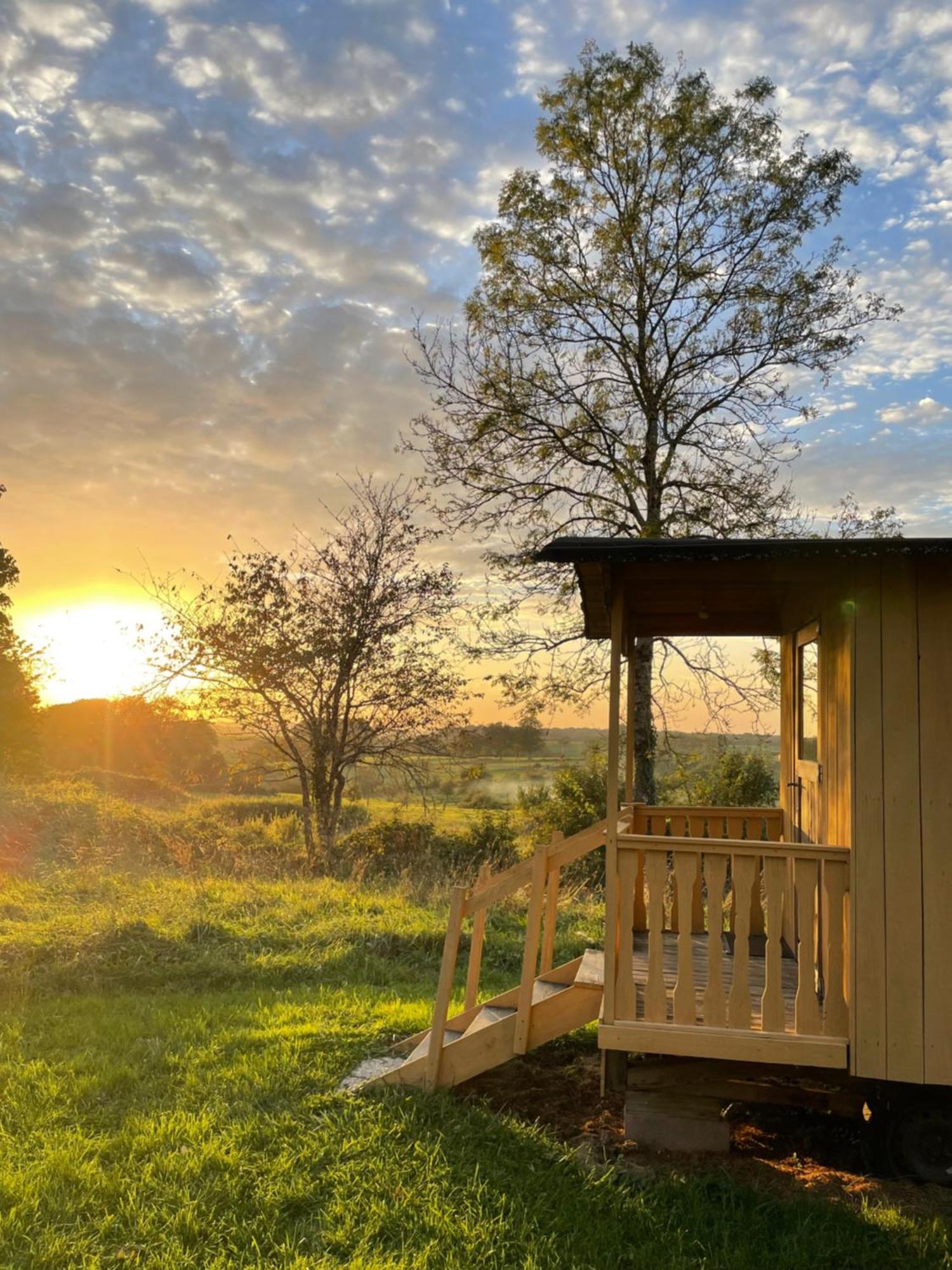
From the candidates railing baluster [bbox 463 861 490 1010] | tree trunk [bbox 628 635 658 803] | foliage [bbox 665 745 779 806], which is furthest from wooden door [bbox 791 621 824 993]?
foliage [bbox 665 745 779 806]

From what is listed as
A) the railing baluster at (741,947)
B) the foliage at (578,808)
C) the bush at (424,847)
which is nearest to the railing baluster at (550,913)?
the railing baluster at (741,947)

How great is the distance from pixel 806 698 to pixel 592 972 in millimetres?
3205

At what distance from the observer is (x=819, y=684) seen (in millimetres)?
6102

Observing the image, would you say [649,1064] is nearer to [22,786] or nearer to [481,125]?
[481,125]

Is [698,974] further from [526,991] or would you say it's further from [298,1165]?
[298,1165]

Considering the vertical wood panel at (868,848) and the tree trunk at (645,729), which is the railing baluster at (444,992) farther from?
the tree trunk at (645,729)

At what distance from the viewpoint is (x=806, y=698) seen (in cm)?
718

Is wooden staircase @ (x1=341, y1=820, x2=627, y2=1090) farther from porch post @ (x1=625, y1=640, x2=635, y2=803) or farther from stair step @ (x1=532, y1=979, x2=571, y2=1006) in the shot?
porch post @ (x1=625, y1=640, x2=635, y2=803)

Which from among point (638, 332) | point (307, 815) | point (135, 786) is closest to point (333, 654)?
point (307, 815)

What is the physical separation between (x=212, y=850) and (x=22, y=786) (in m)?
8.56

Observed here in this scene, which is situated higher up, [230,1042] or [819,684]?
[819,684]

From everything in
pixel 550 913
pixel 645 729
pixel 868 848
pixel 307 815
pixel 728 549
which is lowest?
pixel 307 815

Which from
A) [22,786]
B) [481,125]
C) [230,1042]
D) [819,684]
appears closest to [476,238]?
[481,125]

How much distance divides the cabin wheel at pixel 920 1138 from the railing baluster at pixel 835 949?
538 millimetres
